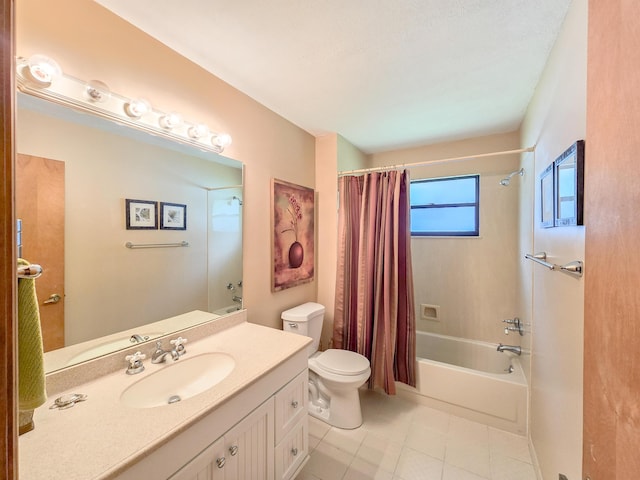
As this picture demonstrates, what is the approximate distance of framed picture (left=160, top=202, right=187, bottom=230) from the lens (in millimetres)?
1316

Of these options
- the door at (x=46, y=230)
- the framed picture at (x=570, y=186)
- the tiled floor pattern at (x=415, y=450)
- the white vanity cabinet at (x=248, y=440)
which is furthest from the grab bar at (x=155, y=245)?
the framed picture at (x=570, y=186)

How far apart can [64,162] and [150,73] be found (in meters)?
0.61

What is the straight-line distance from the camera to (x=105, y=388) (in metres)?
0.98

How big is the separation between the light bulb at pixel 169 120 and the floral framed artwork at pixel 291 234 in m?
0.77

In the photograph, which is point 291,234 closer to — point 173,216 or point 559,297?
point 173,216

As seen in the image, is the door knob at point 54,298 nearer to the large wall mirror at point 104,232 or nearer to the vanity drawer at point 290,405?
the large wall mirror at point 104,232

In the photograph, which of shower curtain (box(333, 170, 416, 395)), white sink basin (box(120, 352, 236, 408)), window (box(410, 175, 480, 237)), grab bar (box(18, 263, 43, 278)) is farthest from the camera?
window (box(410, 175, 480, 237))

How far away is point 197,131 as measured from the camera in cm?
142

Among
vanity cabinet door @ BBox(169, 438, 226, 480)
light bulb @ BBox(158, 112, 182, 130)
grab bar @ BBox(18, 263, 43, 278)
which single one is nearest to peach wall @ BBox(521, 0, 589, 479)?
vanity cabinet door @ BBox(169, 438, 226, 480)

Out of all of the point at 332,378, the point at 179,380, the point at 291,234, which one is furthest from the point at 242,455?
the point at 291,234

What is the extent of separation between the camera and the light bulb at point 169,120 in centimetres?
128

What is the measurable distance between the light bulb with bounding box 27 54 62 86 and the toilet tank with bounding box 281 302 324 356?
5.84ft

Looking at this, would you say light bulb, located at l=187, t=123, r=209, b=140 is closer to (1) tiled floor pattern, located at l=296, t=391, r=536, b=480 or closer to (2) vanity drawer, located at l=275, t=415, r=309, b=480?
(2) vanity drawer, located at l=275, t=415, r=309, b=480

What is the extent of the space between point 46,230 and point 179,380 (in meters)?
0.84
